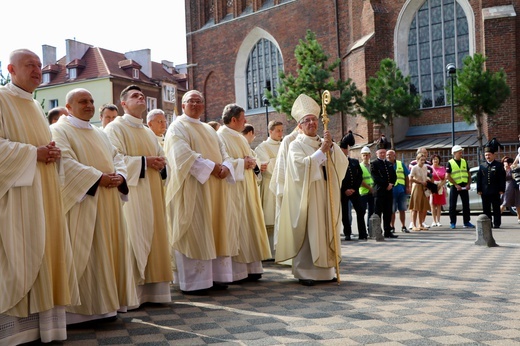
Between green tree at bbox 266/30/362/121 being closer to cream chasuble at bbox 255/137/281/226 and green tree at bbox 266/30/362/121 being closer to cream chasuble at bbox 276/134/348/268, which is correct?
cream chasuble at bbox 255/137/281/226

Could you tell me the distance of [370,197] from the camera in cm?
1497

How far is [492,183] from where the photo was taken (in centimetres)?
1543

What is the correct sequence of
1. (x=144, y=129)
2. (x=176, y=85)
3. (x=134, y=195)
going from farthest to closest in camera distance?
(x=176, y=85), (x=144, y=129), (x=134, y=195)

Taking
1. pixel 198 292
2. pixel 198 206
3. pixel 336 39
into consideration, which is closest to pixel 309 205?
pixel 198 206

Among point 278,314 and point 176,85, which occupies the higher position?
point 176,85

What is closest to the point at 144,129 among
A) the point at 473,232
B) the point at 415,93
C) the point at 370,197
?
the point at 370,197

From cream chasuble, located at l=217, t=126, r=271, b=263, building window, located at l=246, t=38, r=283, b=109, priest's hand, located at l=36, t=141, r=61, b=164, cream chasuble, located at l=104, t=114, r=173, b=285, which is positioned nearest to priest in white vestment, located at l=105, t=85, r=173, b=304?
cream chasuble, located at l=104, t=114, r=173, b=285

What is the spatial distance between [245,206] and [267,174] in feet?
9.60

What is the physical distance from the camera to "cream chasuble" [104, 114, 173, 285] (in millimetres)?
6871

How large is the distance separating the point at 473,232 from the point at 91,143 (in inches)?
425

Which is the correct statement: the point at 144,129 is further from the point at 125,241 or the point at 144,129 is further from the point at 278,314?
the point at 278,314

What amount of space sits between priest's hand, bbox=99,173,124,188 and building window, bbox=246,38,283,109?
113 feet

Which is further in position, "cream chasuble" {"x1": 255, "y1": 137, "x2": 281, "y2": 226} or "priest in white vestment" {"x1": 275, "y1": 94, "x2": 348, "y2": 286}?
"cream chasuble" {"x1": 255, "y1": 137, "x2": 281, "y2": 226}

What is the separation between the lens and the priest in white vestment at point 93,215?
5805 mm
